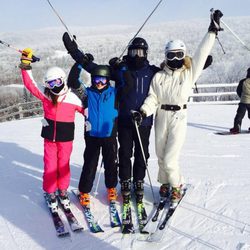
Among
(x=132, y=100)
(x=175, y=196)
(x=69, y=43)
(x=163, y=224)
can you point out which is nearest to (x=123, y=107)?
(x=132, y=100)

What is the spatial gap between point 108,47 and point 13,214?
71.8 m

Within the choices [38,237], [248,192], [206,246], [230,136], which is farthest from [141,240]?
[230,136]

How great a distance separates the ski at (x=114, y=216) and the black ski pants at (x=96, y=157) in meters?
0.31

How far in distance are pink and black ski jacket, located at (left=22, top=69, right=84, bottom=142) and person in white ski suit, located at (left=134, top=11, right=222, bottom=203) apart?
792 millimetres

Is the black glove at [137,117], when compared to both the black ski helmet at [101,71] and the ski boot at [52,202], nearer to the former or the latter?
the black ski helmet at [101,71]

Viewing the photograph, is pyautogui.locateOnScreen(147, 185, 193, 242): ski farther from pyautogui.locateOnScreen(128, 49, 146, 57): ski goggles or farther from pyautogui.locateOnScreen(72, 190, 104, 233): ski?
pyautogui.locateOnScreen(128, 49, 146, 57): ski goggles

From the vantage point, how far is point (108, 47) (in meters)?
74.1

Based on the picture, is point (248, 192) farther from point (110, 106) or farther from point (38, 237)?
point (38, 237)

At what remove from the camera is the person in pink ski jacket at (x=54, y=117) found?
3.98m

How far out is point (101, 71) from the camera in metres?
3.90

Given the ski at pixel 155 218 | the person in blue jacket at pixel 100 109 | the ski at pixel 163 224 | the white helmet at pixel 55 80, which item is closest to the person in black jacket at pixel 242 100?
the ski at pixel 163 224

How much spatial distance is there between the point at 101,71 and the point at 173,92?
80 cm

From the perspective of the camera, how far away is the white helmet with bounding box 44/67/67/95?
3932 millimetres

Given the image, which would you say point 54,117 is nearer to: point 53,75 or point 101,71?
point 53,75
